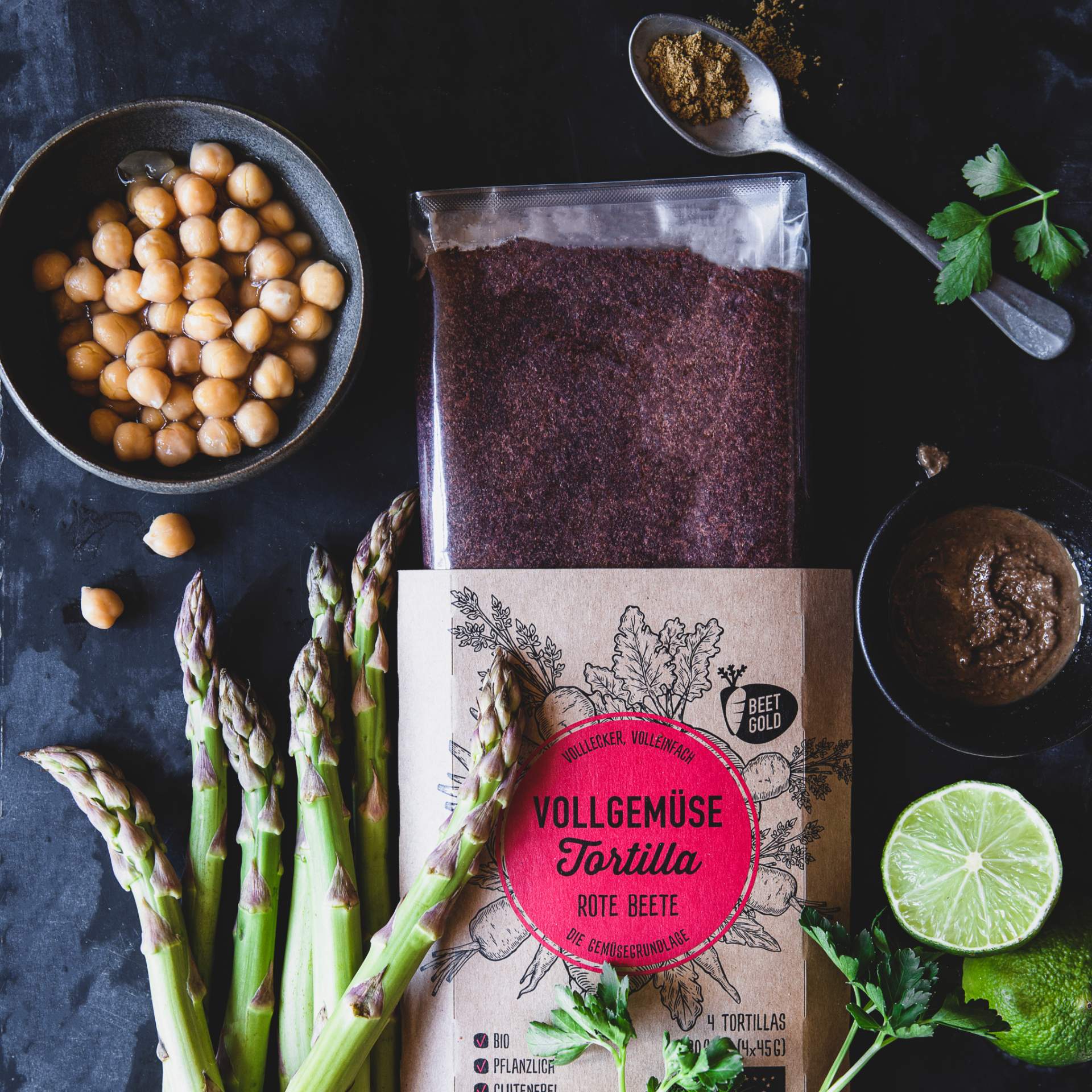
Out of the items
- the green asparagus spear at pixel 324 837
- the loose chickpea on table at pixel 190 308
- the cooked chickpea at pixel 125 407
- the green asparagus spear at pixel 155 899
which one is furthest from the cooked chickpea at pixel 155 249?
the green asparagus spear at pixel 155 899

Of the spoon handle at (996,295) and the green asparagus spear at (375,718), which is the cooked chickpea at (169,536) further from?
the spoon handle at (996,295)

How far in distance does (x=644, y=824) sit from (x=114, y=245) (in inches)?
46.5

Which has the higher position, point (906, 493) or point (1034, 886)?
point (906, 493)

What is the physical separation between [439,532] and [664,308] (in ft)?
1.56

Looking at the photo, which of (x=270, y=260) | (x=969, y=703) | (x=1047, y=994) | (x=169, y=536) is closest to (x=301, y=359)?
(x=270, y=260)

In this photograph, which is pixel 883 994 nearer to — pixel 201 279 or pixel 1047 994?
pixel 1047 994

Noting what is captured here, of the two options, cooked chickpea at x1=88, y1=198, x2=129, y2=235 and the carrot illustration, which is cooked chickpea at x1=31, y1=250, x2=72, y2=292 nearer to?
cooked chickpea at x1=88, y1=198, x2=129, y2=235

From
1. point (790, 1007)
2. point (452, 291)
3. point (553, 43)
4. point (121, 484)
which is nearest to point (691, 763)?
point (790, 1007)

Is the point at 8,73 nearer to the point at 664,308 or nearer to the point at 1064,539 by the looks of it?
the point at 664,308

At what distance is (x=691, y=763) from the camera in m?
1.28

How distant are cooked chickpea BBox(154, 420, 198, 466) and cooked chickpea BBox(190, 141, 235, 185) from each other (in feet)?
1.26

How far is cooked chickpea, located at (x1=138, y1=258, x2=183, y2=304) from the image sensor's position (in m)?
1.31

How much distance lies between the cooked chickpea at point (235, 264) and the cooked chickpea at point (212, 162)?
111 millimetres

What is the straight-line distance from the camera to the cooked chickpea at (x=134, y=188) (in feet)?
4.47
